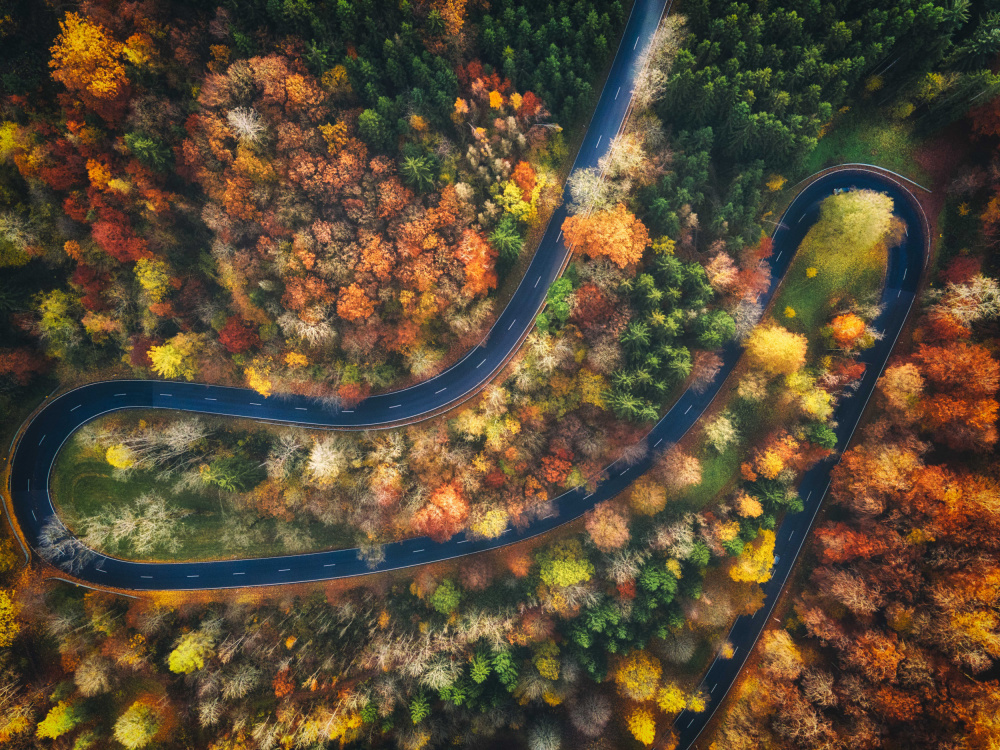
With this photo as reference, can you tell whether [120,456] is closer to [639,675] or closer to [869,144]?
[639,675]

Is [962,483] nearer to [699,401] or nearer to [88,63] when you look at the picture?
[699,401]

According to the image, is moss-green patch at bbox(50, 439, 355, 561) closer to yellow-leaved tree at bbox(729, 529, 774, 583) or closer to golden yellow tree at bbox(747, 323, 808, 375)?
yellow-leaved tree at bbox(729, 529, 774, 583)

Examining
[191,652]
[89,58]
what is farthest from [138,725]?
[89,58]

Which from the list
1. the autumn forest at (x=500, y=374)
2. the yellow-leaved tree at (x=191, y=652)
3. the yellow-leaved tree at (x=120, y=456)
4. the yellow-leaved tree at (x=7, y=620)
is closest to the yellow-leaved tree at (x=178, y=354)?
the autumn forest at (x=500, y=374)

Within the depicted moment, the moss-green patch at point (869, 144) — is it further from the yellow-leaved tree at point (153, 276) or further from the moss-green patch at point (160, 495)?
the moss-green patch at point (160, 495)

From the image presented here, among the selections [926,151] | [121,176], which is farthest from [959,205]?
[121,176]

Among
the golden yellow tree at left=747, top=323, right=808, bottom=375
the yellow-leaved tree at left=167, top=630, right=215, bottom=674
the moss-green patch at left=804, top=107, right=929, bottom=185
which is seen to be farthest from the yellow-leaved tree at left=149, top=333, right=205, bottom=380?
the moss-green patch at left=804, top=107, right=929, bottom=185
